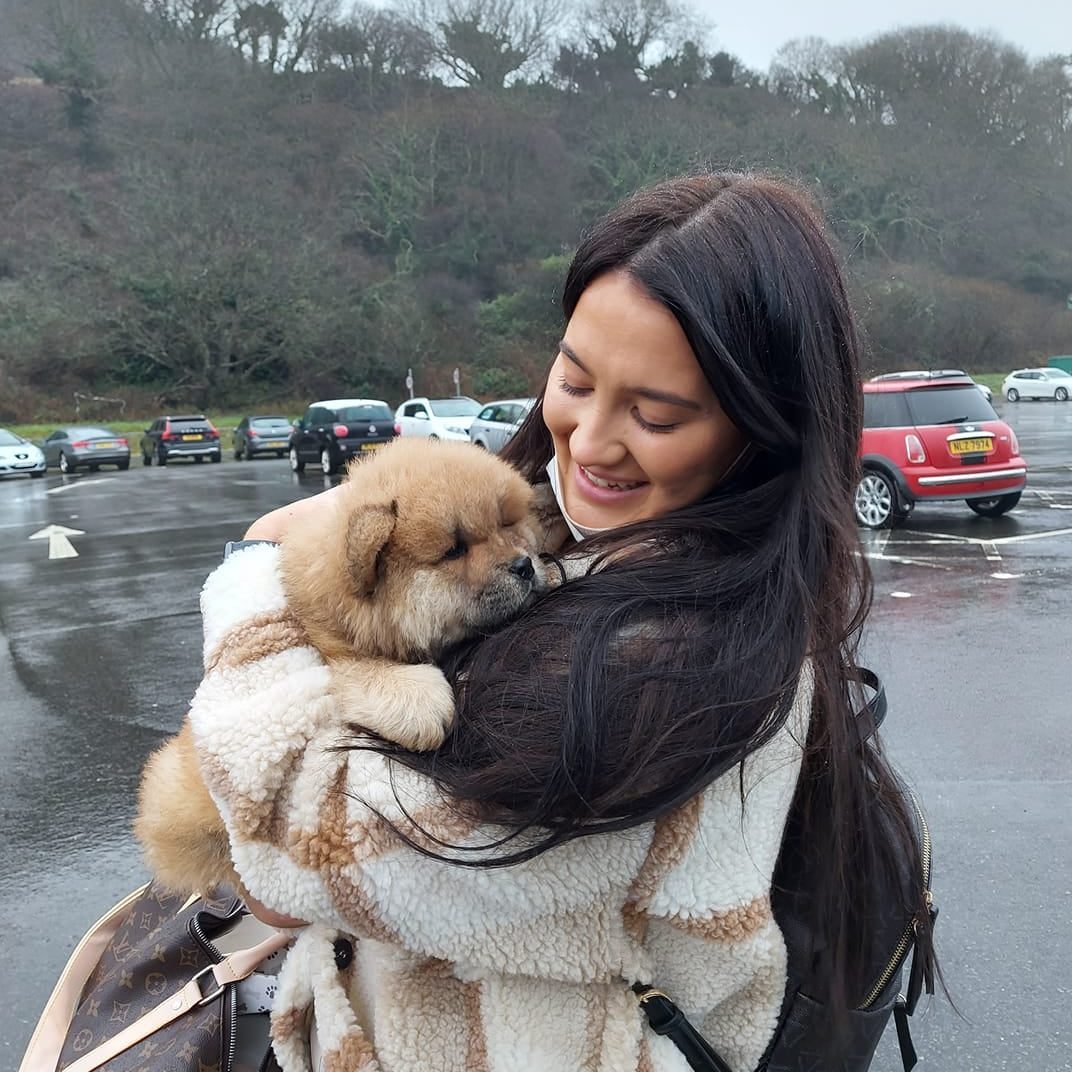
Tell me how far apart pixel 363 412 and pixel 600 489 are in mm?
25523

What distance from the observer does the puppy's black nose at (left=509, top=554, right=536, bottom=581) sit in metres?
2.03

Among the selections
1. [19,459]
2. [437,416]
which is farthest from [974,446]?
[19,459]

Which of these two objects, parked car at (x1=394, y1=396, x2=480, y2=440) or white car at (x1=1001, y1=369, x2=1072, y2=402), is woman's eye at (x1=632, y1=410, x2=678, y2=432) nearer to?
parked car at (x1=394, y1=396, x2=480, y2=440)

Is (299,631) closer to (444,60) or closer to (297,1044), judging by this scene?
(297,1044)

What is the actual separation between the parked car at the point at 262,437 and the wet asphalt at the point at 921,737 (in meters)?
19.8

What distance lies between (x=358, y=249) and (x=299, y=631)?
187 ft

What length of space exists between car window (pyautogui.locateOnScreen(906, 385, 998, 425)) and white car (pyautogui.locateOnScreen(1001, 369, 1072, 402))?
119ft

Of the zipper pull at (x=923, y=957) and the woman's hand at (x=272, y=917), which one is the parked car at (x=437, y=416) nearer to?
the zipper pull at (x=923, y=957)

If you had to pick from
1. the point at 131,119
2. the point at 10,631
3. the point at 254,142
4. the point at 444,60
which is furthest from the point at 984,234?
the point at 10,631

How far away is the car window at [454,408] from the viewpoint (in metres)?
26.6

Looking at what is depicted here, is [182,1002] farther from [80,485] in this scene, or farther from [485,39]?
[485,39]

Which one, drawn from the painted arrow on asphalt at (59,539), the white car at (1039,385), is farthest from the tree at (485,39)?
the painted arrow on asphalt at (59,539)

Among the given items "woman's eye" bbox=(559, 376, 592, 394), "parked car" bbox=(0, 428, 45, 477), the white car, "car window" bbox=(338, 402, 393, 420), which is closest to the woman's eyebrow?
"woman's eye" bbox=(559, 376, 592, 394)

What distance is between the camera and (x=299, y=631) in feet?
5.33
